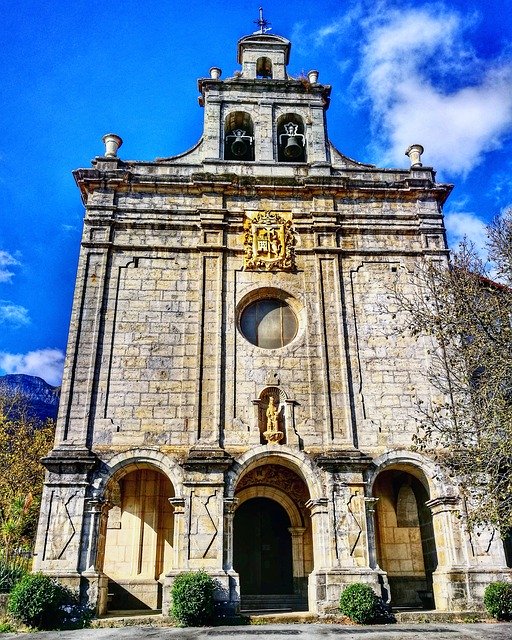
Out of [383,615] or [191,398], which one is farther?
[191,398]

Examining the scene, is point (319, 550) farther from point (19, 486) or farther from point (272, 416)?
point (19, 486)

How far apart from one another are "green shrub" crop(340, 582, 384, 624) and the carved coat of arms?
8.83 metres

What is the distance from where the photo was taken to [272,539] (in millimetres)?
16453

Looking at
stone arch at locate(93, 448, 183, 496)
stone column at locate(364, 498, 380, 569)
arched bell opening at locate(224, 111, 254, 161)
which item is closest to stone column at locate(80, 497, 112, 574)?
stone arch at locate(93, 448, 183, 496)

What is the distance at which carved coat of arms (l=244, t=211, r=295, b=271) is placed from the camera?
16984mm

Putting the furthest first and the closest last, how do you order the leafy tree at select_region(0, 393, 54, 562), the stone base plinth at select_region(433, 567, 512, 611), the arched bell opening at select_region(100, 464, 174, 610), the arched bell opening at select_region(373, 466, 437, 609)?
1. the leafy tree at select_region(0, 393, 54, 562)
2. the arched bell opening at select_region(373, 466, 437, 609)
3. the arched bell opening at select_region(100, 464, 174, 610)
4. the stone base plinth at select_region(433, 567, 512, 611)

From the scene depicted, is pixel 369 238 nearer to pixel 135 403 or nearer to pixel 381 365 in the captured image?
pixel 381 365

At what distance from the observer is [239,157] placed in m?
19.2

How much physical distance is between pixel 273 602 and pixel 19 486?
45.0 feet

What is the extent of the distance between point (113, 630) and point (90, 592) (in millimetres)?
1293

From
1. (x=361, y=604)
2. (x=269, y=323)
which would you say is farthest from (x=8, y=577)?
(x=269, y=323)

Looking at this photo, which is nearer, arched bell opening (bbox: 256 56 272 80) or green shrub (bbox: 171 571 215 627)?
green shrub (bbox: 171 571 215 627)

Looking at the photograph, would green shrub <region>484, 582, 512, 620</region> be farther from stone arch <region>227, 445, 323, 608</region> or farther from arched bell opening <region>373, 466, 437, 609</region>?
stone arch <region>227, 445, 323, 608</region>

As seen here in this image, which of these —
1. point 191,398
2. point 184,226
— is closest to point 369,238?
point 184,226
